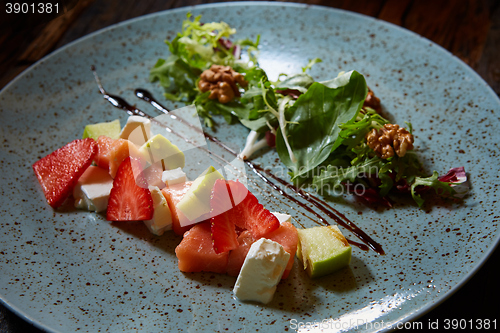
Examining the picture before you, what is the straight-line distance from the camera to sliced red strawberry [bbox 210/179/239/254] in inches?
64.2

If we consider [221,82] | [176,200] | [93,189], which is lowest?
[93,189]

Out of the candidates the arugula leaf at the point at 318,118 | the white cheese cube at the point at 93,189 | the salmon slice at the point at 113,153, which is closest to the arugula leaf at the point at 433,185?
the arugula leaf at the point at 318,118

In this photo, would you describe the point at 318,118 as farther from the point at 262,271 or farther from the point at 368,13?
the point at 368,13

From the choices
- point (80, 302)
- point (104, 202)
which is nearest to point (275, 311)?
point (80, 302)

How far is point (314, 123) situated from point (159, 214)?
91cm

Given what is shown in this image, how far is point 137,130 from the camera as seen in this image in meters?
2.10

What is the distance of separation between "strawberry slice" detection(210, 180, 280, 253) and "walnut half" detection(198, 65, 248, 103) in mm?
896

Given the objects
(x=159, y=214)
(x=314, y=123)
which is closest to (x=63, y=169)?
(x=159, y=214)

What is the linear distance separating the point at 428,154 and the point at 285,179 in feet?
2.42

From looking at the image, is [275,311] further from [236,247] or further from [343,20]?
[343,20]

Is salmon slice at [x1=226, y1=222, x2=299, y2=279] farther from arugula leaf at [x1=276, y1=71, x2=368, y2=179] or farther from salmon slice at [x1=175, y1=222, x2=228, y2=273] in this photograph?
arugula leaf at [x1=276, y1=71, x2=368, y2=179]

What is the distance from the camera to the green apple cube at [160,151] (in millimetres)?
1987

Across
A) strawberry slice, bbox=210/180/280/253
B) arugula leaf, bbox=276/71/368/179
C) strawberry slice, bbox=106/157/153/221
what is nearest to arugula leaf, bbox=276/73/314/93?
arugula leaf, bbox=276/71/368/179

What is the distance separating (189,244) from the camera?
1651 millimetres
